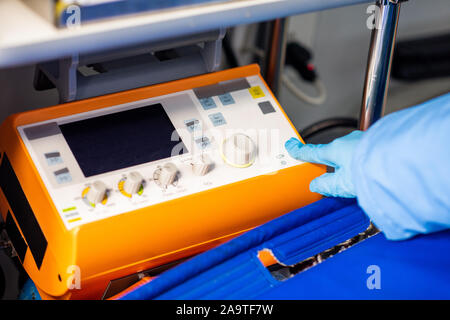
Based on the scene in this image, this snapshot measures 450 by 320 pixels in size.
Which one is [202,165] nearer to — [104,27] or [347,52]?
[104,27]

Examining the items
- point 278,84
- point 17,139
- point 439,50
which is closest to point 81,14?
point 17,139

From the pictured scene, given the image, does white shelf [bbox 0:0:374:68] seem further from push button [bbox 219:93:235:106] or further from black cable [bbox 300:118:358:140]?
black cable [bbox 300:118:358:140]

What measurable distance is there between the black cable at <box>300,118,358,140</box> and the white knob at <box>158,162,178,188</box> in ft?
2.14

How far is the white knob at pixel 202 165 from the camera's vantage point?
0.92 metres

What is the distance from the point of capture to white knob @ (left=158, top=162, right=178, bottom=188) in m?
0.89

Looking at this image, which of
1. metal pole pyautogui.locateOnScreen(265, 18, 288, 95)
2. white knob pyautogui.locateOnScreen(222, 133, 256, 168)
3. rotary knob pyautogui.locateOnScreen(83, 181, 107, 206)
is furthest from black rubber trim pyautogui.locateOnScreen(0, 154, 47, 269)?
metal pole pyautogui.locateOnScreen(265, 18, 288, 95)

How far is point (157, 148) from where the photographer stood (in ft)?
3.13

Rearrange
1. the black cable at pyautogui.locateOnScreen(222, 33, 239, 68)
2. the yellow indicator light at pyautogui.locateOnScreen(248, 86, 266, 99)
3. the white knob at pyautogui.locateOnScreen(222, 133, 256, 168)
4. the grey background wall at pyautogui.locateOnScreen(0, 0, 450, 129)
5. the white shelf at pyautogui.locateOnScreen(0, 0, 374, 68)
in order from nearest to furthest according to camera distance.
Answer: the white shelf at pyautogui.locateOnScreen(0, 0, 374, 68)
the white knob at pyautogui.locateOnScreen(222, 133, 256, 168)
the yellow indicator light at pyautogui.locateOnScreen(248, 86, 266, 99)
the black cable at pyautogui.locateOnScreen(222, 33, 239, 68)
the grey background wall at pyautogui.locateOnScreen(0, 0, 450, 129)

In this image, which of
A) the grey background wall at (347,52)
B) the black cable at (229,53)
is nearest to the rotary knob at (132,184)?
the black cable at (229,53)

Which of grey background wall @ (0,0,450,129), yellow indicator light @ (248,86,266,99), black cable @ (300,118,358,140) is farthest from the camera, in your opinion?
grey background wall @ (0,0,450,129)

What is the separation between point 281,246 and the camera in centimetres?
87

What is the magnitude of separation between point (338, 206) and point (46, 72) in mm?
612

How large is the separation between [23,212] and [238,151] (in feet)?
1.32

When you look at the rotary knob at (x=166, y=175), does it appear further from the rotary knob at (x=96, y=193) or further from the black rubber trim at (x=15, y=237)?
the black rubber trim at (x=15, y=237)
